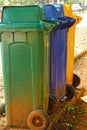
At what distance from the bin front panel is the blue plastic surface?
45 cm

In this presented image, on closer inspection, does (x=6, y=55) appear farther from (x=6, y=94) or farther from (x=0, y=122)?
(x=0, y=122)

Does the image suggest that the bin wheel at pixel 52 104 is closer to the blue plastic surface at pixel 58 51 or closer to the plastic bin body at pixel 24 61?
the blue plastic surface at pixel 58 51

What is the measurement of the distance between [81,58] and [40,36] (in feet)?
19.4

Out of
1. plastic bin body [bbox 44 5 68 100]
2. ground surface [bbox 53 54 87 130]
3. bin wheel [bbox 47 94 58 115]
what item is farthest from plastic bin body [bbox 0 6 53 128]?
ground surface [bbox 53 54 87 130]

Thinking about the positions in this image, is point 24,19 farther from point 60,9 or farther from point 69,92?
point 69,92

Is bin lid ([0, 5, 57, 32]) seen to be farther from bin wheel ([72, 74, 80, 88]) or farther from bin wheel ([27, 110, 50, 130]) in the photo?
bin wheel ([72, 74, 80, 88])

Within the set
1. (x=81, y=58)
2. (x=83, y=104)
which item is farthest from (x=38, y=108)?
(x=81, y=58)

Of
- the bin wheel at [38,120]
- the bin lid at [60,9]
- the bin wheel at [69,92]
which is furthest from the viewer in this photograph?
the bin wheel at [69,92]

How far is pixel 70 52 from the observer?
5.38 m

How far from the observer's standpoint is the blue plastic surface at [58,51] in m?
4.20

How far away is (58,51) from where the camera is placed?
4.45 metres

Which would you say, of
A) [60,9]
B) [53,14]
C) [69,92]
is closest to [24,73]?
[53,14]

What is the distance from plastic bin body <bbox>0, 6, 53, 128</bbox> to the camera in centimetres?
361

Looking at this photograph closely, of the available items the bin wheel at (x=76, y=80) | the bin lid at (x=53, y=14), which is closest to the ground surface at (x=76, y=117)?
the bin wheel at (x=76, y=80)
